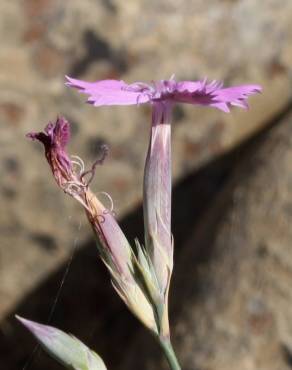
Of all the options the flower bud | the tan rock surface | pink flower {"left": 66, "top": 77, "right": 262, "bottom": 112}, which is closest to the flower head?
pink flower {"left": 66, "top": 77, "right": 262, "bottom": 112}

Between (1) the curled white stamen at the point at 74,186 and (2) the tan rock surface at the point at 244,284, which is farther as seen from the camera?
(2) the tan rock surface at the point at 244,284

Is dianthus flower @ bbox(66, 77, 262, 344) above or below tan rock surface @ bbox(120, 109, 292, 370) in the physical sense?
above

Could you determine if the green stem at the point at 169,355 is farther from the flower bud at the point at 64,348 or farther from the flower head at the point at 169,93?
the flower head at the point at 169,93

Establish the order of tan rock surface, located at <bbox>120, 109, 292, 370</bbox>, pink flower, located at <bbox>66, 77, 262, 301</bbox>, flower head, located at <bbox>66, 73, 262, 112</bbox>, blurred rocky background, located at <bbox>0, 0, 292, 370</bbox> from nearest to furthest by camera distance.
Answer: flower head, located at <bbox>66, 73, 262, 112</bbox>, pink flower, located at <bbox>66, 77, 262, 301</bbox>, tan rock surface, located at <bbox>120, 109, 292, 370</bbox>, blurred rocky background, located at <bbox>0, 0, 292, 370</bbox>

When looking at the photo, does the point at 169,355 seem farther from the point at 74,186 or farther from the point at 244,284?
the point at 244,284

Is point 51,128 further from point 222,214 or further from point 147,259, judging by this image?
point 222,214

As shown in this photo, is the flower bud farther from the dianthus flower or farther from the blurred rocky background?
the blurred rocky background

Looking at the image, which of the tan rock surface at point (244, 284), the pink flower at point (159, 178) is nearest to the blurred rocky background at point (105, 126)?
the tan rock surface at point (244, 284)

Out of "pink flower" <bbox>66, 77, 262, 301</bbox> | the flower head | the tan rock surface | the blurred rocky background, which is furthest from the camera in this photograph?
the blurred rocky background

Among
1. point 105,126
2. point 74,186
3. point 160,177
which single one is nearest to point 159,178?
point 160,177
